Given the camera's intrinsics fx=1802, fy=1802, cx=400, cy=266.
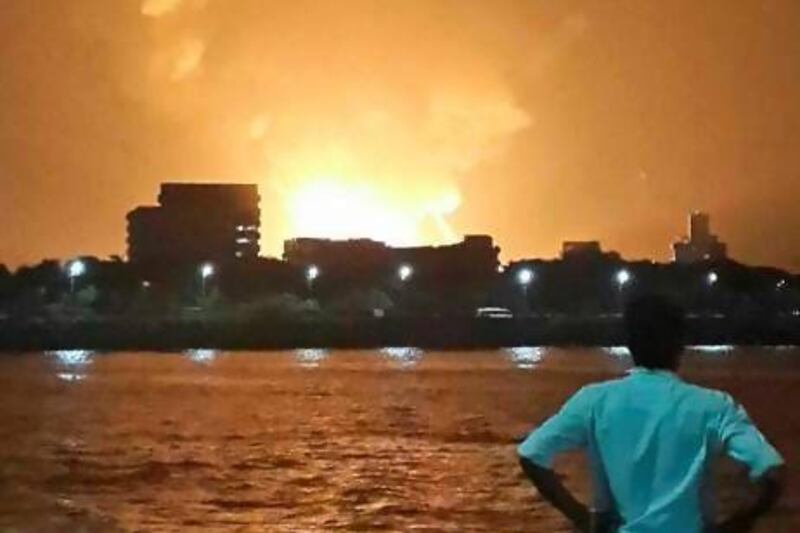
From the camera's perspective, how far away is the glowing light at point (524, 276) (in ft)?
573

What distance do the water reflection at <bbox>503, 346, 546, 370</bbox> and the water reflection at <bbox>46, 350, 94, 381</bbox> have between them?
32.6m

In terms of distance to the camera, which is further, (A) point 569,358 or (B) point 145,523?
(A) point 569,358

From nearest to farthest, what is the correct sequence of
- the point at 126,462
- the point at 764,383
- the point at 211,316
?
the point at 126,462, the point at 764,383, the point at 211,316

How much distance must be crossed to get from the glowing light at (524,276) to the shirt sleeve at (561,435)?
6624 inches

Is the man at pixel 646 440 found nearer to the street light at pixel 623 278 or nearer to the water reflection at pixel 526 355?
the water reflection at pixel 526 355

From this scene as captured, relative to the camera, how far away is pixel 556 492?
5797mm

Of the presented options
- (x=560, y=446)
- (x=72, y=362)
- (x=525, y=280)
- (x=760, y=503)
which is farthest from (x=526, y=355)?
(x=760, y=503)

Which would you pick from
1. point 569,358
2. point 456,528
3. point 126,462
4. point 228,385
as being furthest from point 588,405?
point 569,358

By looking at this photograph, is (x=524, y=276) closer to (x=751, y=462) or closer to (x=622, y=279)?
(x=622, y=279)

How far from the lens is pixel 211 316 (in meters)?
162

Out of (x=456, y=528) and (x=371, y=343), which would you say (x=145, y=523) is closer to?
(x=456, y=528)

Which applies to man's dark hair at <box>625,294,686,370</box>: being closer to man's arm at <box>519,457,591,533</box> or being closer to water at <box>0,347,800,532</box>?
man's arm at <box>519,457,591,533</box>

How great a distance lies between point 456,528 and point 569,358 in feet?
398

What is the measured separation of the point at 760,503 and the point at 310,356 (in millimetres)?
160946
